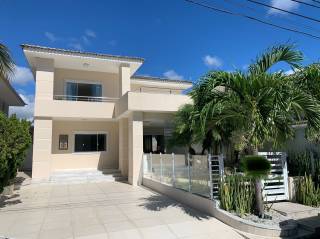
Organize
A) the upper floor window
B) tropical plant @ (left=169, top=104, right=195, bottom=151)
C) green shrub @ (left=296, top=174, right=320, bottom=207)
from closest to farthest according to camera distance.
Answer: green shrub @ (left=296, top=174, right=320, bottom=207), tropical plant @ (left=169, top=104, right=195, bottom=151), the upper floor window

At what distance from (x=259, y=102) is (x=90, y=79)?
15032mm

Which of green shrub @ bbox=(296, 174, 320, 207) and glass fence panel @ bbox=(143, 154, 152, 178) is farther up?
glass fence panel @ bbox=(143, 154, 152, 178)

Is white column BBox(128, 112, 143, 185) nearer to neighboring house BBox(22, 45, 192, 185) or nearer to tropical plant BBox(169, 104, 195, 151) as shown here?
neighboring house BBox(22, 45, 192, 185)

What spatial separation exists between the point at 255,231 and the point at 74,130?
15.0m

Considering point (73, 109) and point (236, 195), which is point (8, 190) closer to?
point (73, 109)

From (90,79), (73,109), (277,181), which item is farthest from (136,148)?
(277,181)

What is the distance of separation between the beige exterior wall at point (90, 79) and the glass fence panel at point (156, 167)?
321 inches

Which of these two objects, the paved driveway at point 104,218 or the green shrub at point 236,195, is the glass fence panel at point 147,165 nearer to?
the paved driveway at point 104,218

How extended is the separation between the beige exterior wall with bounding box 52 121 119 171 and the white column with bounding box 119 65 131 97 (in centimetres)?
321

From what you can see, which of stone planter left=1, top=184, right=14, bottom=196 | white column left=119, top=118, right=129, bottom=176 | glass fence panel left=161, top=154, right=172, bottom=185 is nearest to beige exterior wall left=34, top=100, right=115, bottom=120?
white column left=119, top=118, right=129, bottom=176

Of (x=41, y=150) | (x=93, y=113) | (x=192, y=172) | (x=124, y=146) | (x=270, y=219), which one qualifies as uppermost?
(x=93, y=113)

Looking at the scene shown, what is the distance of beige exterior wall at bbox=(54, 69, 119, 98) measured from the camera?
63.1 ft

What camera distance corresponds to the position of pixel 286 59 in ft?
26.4

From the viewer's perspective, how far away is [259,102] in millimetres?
7410
